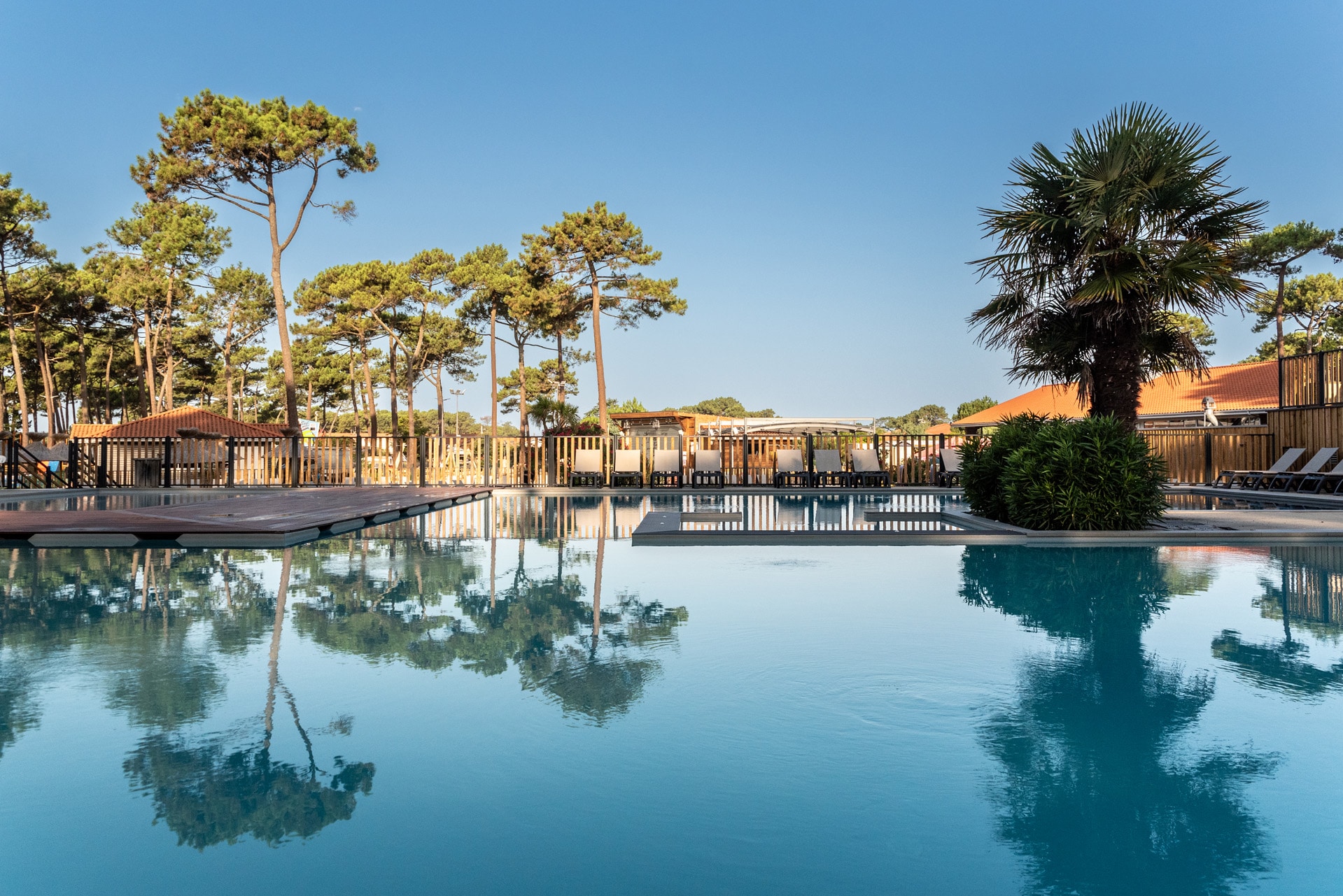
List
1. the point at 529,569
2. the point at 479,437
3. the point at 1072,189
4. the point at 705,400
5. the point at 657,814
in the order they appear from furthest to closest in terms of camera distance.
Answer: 1. the point at 705,400
2. the point at 479,437
3. the point at 1072,189
4. the point at 529,569
5. the point at 657,814

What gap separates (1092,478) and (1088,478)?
0.14 feet

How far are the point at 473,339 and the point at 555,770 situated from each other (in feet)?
121

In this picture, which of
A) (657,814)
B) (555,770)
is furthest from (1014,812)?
(555,770)

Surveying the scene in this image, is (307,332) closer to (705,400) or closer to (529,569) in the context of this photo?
(529,569)

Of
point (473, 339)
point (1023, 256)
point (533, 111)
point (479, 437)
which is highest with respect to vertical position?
point (533, 111)

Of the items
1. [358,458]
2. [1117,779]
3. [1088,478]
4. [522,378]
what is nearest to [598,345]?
[358,458]

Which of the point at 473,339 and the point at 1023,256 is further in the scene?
the point at 473,339

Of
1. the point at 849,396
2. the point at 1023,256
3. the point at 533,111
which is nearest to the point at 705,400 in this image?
the point at 849,396

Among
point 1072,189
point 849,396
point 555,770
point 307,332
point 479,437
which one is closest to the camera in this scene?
point 555,770

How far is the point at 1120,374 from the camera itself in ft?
33.2

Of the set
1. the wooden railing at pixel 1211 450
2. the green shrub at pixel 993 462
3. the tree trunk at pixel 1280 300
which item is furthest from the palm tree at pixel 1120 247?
the tree trunk at pixel 1280 300

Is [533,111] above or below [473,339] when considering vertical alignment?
above

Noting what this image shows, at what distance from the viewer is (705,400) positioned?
95.2 meters

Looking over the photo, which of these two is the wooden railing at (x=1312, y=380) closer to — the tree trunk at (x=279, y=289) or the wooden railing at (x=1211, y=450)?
the wooden railing at (x=1211, y=450)
